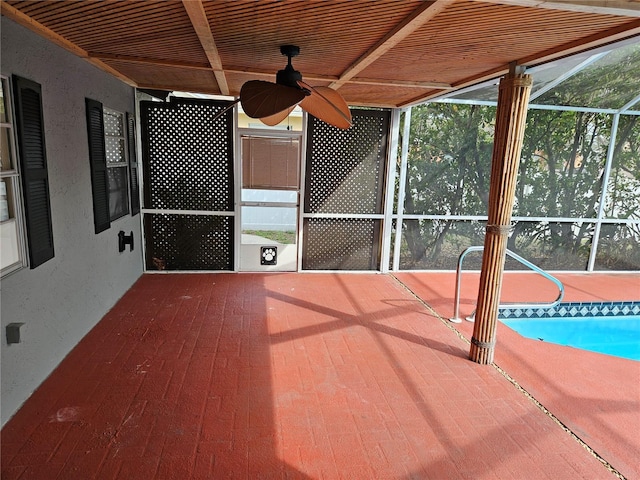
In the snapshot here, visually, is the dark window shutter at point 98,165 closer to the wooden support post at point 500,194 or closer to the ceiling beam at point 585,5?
the ceiling beam at point 585,5

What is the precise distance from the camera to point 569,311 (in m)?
5.34

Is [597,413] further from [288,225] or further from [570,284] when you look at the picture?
[288,225]

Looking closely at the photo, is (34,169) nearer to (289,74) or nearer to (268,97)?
(268,97)

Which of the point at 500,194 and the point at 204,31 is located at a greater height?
the point at 204,31

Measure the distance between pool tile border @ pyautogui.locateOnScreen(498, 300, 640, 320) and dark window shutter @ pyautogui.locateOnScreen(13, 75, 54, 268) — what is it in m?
A: 4.95

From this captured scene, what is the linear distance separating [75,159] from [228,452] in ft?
9.07

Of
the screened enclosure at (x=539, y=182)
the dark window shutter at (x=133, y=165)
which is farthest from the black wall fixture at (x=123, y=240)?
the screened enclosure at (x=539, y=182)

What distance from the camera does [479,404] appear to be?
3.01 metres

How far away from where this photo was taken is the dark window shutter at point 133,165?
5.14 metres

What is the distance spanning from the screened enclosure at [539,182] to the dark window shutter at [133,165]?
373cm

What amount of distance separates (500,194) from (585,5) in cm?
154

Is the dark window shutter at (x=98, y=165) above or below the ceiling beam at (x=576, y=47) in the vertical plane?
below

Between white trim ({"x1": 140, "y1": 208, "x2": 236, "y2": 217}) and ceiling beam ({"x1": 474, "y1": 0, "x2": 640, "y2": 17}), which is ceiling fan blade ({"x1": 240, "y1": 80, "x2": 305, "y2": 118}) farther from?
white trim ({"x1": 140, "y1": 208, "x2": 236, "y2": 217})

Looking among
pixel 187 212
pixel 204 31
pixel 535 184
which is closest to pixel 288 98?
pixel 204 31
